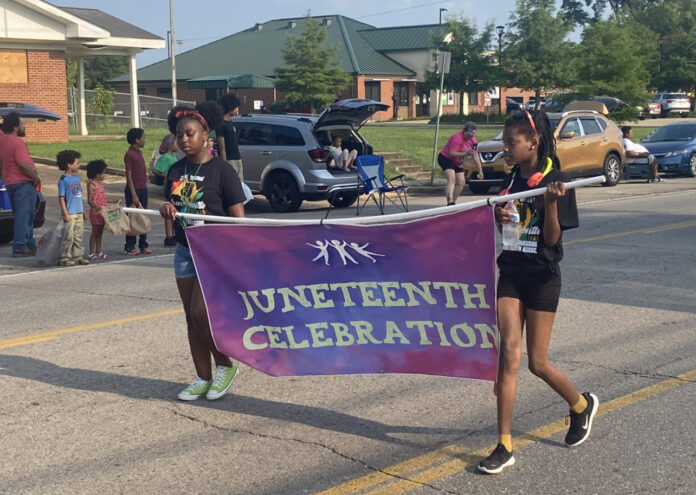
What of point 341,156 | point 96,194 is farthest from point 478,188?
point 96,194

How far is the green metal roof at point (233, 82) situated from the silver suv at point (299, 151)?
134 feet

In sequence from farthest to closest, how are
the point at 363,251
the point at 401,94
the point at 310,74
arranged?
the point at 401,94, the point at 310,74, the point at 363,251

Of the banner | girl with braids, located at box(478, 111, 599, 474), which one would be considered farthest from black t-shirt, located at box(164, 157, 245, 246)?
girl with braids, located at box(478, 111, 599, 474)

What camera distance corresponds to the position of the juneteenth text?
→ 203 inches

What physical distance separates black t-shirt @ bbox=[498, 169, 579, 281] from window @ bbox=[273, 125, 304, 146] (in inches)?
562

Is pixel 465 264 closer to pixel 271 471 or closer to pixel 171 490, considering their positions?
pixel 271 471

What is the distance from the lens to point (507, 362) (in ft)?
15.7

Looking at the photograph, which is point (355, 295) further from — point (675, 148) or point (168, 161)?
point (675, 148)

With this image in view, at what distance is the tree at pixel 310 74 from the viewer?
5466cm

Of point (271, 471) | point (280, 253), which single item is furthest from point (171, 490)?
point (280, 253)

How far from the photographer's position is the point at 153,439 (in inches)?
213

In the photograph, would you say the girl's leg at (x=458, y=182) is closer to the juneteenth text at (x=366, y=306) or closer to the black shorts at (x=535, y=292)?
the juneteenth text at (x=366, y=306)

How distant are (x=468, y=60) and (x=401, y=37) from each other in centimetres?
1331

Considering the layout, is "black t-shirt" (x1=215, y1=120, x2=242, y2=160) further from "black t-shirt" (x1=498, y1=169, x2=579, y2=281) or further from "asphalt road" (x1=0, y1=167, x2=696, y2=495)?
"black t-shirt" (x1=498, y1=169, x2=579, y2=281)
